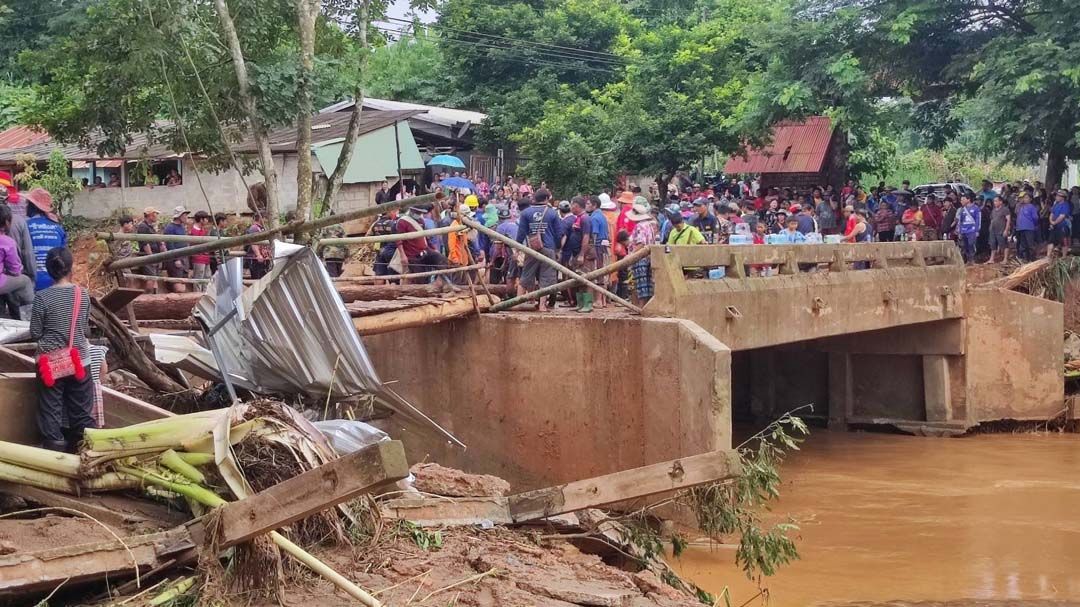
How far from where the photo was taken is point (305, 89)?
14.9m

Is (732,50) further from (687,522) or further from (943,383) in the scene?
(687,522)

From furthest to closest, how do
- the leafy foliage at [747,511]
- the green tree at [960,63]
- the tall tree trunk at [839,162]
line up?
the tall tree trunk at [839,162]
the green tree at [960,63]
the leafy foliage at [747,511]

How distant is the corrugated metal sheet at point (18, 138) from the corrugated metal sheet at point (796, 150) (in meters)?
16.5

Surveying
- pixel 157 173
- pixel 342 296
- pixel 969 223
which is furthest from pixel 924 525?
pixel 157 173

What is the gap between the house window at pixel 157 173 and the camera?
24.2 m

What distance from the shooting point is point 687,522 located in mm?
10836

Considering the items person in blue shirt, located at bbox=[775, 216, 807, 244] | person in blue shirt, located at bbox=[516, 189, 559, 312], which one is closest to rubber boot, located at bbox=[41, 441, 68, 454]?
person in blue shirt, located at bbox=[516, 189, 559, 312]

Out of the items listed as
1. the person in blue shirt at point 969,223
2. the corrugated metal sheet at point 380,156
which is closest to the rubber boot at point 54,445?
the corrugated metal sheet at point 380,156

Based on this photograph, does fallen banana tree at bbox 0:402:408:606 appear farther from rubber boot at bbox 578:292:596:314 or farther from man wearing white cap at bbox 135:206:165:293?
man wearing white cap at bbox 135:206:165:293

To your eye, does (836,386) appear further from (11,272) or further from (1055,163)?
(11,272)

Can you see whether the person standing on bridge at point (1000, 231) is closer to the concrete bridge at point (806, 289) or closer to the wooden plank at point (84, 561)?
the concrete bridge at point (806, 289)

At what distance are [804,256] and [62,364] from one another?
9869mm

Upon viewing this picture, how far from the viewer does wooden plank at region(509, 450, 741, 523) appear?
7109 millimetres

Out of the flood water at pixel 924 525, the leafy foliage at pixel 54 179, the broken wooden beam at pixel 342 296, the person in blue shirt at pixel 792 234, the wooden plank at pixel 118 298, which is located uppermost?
the leafy foliage at pixel 54 179
